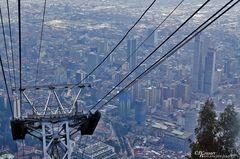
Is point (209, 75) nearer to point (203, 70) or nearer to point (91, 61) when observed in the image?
point (203, 70)

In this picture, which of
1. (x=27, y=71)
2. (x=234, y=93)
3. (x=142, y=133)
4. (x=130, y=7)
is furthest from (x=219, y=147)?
(x=130, y=7)

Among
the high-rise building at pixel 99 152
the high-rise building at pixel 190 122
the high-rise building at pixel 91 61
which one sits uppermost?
the high-rise building at pixel 91 61

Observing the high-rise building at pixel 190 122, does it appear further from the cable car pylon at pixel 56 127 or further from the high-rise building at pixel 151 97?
the cable car pylon at pixel 56 127

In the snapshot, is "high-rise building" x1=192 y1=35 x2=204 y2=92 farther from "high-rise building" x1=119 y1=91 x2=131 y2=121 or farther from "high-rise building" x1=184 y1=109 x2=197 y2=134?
"high-rise building" x1=184 y1=109 x2=197 y2=134

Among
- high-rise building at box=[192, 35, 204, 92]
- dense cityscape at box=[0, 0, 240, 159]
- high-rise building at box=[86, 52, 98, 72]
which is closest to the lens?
dense cityscape at box=[0, 0, 240, 159]

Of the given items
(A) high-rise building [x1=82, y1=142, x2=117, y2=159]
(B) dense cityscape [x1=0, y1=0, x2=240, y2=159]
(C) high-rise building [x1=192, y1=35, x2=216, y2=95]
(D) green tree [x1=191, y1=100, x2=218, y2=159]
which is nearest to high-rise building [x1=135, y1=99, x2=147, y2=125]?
(B) dense cityscape [x1=0, y1=0, x2=240, y2=159]

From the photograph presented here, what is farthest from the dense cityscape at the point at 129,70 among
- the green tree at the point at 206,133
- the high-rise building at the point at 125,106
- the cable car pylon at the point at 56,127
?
the cable car pylon at the point at 56,127

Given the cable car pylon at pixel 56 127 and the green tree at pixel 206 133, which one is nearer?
the cable car pylon at pixel 56 127
